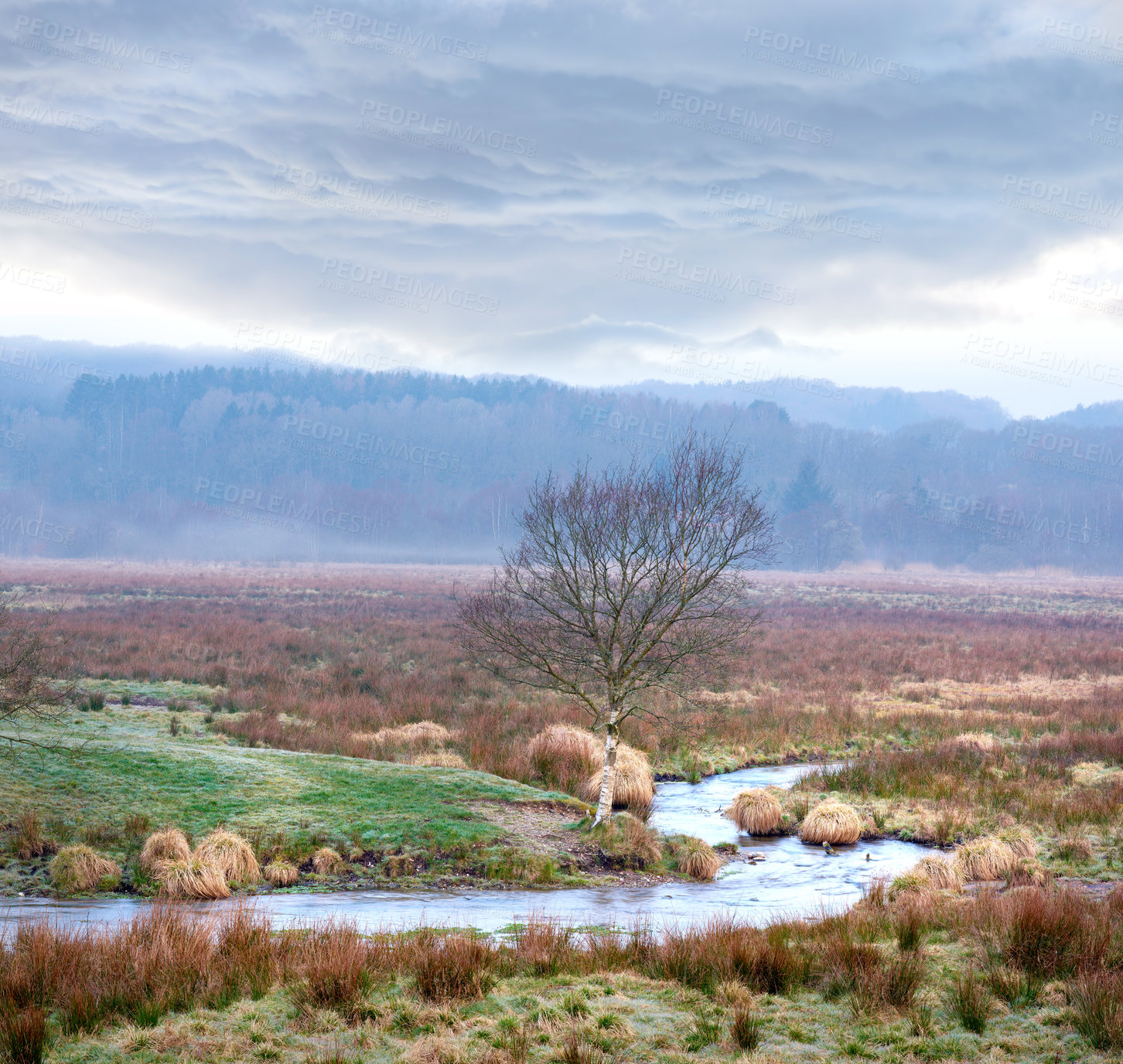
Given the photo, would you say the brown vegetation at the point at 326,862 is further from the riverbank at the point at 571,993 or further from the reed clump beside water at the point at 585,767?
the reed clump beside water at the point at 585,767

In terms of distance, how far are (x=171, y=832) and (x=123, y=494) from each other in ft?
665

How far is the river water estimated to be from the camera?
1103cm

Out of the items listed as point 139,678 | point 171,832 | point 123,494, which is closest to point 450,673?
point 139,678

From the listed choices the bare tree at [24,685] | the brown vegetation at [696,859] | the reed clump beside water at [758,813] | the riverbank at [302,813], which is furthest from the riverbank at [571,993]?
the reed clump beside water at [758,813]

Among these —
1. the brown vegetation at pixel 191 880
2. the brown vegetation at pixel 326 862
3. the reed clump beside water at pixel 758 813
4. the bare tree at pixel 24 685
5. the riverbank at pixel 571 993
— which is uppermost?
the bare tree at pixel 24 685

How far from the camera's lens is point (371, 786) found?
16.7 metres

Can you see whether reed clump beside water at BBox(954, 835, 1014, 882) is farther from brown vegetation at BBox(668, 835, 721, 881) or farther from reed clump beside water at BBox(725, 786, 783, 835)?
reed clump beside water at BBox(725, 786, 783, 835)

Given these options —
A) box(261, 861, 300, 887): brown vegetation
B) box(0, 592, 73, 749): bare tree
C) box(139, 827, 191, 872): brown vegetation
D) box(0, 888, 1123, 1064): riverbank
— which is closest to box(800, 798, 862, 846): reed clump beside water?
box(0, 888, 1123, 1064): riverbank

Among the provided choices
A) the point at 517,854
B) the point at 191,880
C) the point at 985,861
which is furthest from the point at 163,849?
the point at 985,861

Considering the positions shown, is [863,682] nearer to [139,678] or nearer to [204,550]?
[139,678]

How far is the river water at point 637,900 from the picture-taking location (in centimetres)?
1103

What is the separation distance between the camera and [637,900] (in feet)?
42.1

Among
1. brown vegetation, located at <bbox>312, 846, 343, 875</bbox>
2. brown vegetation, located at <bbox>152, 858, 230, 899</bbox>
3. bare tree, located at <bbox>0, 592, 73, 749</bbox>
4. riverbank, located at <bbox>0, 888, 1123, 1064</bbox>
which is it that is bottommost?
brown vegetation, located at <bbox>312, 846, 343, 875</bbox>

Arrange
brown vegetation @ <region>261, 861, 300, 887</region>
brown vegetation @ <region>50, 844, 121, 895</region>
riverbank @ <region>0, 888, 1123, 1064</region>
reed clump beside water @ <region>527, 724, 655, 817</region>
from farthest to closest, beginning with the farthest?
reed clump beside water @ <region>527, 724, 655, 817</region> < brown vegetation @ <region>261, 861, 300, 887</region> < brown vegetation @ <region>50, 844, 121, 895</region> < riverbank @ <region>0, 888, 1123, 1064</region>
